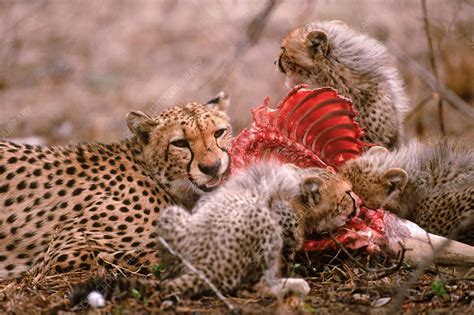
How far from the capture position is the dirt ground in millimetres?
8961

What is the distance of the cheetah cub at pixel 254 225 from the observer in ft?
13.5

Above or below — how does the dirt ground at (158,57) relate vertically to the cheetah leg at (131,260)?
above

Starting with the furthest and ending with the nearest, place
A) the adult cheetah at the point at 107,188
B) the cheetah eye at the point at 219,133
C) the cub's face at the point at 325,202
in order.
Result: the cheetah eye at the point at 219,133 → the adult cheetah at the point at 107,188 → the cub's face at the point at 325,202

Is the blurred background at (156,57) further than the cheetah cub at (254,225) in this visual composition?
Yes

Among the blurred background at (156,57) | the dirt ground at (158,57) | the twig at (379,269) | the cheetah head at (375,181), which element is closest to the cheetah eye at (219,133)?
the cheetah head at (375,181)

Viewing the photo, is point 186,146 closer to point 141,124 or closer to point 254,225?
point 141,124

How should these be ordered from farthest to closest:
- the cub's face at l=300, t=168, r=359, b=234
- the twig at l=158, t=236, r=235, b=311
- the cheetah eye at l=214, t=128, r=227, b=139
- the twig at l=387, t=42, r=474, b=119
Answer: the cheetah eye at l=214, t=128, r=227, b=139
the cub's face at l=300, t=168, r=359, b=234
the twig at l=158, t=236, r=235, b=311
the twig at l=387, t=42, r=474, b=119

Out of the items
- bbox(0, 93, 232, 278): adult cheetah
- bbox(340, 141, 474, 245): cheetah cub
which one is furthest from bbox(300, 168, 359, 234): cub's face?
bbox(0, 93, 232, 278): adult cheetah

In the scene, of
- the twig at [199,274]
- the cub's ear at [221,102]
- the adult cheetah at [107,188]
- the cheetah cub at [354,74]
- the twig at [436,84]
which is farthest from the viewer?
the cheetah cub at [354,74]

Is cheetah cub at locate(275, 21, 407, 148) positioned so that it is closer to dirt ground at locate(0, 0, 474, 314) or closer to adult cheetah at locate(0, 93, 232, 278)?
adult cheetah at locate(0, 93, 232, 278)

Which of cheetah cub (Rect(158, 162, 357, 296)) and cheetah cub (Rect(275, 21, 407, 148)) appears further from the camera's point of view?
cheetah cub (Rect(275, 21, 407, 148))

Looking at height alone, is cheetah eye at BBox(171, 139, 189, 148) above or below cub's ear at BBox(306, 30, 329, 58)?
below

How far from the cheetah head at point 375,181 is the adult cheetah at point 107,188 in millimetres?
687

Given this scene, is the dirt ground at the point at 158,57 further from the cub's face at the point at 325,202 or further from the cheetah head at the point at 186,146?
the cub's face at the point at 325,202
